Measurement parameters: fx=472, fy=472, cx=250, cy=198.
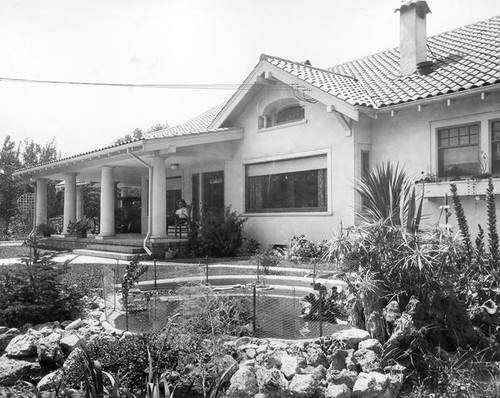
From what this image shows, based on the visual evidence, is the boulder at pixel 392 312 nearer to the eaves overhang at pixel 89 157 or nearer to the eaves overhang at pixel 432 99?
the eaves overhang at pixel 432 99

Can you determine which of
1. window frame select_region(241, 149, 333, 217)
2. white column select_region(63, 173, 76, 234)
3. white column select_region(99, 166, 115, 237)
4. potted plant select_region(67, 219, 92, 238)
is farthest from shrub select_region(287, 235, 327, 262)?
white column select_region(63, 173, 76, 234)

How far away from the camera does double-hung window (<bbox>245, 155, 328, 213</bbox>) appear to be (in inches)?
585

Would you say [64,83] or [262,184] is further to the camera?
[262,184]

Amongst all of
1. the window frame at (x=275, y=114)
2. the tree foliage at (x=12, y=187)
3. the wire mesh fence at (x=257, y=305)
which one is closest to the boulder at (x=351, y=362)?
the wire mesh fence at (x=257, y=305)

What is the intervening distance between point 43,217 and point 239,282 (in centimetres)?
1793

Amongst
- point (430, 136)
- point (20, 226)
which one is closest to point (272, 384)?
point (430, 136)

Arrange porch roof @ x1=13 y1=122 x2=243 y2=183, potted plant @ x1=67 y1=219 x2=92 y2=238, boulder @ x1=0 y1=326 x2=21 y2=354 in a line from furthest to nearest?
potted plant @ x1=67 y1=219 x2=92 y2=238 → porch roof @ x1=13 y1=122 x2=243 y2=183 → boulder @ x1=0 y1=326 x2=21 y2=354

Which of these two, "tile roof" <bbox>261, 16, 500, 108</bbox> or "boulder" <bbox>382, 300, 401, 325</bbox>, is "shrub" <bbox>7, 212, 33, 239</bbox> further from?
"boulder" <bbox>382, 300, 401, 325</bbox>

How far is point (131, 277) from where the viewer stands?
Answer: 25.5 feet

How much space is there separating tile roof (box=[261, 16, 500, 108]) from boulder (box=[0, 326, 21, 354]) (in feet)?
32.1

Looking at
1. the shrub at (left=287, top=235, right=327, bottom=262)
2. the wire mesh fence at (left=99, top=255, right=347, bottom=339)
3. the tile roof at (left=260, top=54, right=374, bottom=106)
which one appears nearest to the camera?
the wire mesh fence at (left=99, top=255, right=347, bottom=339)

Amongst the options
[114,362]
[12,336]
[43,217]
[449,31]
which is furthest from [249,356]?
[43,217]

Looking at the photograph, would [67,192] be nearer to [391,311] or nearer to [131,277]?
[131,277]

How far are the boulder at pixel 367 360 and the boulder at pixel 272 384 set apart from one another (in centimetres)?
95
